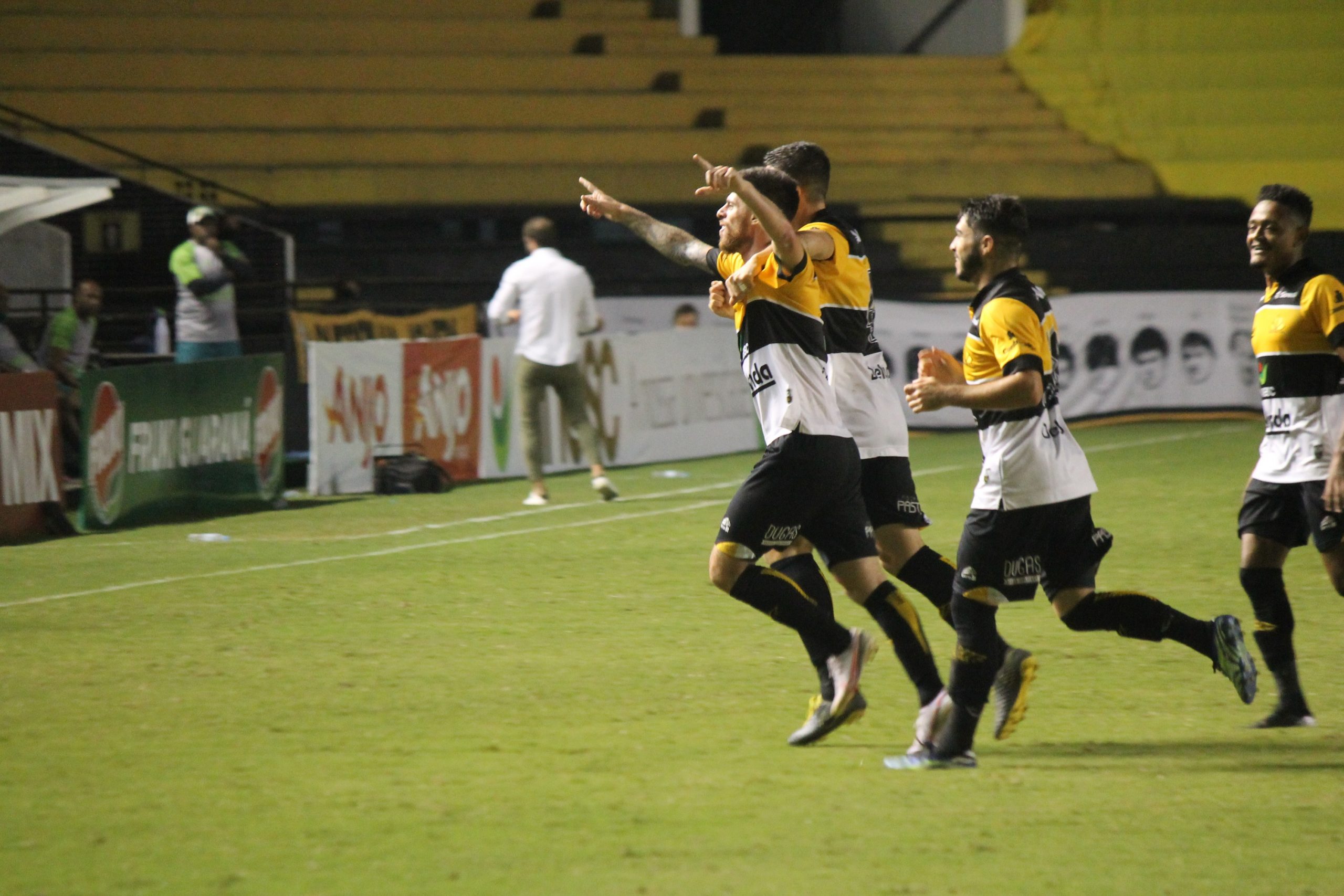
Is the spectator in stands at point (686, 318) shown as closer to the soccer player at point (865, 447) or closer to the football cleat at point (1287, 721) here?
the soccer player at point (865, 447)

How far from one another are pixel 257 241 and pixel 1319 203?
58.3 feet

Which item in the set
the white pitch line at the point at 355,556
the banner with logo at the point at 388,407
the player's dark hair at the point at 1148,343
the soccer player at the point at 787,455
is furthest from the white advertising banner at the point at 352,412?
the player's dark hair at the point at 1148,343

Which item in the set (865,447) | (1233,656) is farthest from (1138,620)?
(865,447)

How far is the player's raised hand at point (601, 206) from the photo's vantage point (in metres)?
6.25

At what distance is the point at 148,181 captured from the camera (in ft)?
73.5

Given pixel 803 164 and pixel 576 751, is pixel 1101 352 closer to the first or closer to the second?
pixel 803 164

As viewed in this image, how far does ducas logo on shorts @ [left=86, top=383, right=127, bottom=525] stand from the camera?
11.8 metres

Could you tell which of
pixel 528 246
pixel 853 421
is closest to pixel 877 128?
pixel 528 246

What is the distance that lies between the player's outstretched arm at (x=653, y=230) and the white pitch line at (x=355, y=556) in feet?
14.3

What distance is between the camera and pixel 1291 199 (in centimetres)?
611

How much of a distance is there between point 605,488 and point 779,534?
26.1 feet

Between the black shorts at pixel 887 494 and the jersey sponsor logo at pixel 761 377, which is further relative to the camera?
the black shorts at pixel 887 494

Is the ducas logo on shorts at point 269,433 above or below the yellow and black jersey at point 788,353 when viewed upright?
below

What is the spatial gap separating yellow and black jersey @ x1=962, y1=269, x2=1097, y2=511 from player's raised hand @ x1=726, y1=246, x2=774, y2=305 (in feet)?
2.31
